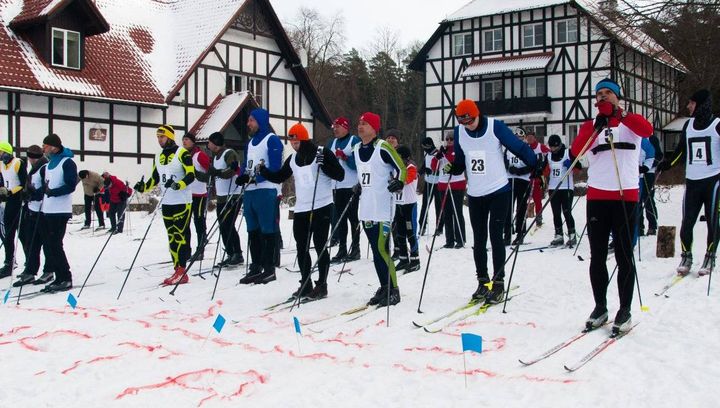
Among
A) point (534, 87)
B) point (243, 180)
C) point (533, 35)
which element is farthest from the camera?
point (534, 87)

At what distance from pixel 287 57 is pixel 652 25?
17.7m

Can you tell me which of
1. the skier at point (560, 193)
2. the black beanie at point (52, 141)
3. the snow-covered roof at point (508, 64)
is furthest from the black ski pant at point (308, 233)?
the snow-covered roof at point (508, 64)

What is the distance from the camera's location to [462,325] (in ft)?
18.9

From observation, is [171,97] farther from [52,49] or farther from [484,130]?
A: [484,130]

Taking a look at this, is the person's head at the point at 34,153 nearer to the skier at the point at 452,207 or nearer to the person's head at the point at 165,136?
the person's head at the point at 165,136

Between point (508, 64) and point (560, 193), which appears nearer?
point (560, 193)

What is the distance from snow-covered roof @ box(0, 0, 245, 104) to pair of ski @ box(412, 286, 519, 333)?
17.8 metres

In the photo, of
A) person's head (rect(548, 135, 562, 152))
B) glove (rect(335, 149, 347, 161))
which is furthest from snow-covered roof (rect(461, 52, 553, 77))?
glove (rect(335, 149, 347, 161))

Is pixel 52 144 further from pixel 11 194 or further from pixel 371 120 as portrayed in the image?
pixel 371 120

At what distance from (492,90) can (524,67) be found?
3.27m

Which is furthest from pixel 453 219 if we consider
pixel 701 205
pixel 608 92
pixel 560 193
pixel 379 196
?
pixel 608 92

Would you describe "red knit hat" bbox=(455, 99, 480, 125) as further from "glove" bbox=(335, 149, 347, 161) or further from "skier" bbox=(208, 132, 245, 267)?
"skier" bbox=(208, 132, 245, 267)

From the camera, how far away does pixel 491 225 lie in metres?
6.50

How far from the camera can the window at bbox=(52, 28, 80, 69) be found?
21641mm
